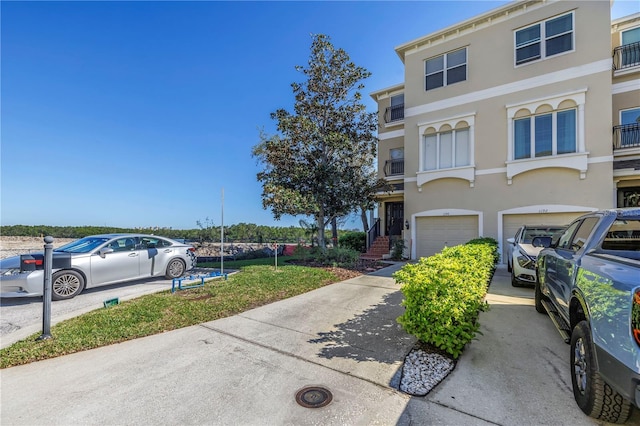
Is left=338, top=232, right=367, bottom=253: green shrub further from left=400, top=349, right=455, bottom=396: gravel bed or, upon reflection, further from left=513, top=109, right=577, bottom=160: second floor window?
left=400, top=349, right=455, bottom=396: gravel bed

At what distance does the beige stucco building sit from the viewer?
34.0 feet

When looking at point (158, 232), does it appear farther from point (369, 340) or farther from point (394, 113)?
point (369, 340)

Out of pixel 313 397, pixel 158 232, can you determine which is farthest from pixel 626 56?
pixel 158 232

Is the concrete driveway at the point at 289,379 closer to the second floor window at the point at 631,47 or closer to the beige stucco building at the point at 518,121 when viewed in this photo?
the beige stucco building at the point at 518,121

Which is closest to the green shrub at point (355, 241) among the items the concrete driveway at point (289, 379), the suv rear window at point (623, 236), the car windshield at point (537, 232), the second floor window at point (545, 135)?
the second floor window at point (545, 135)

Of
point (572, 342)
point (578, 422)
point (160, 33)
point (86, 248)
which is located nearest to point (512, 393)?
point (578, 422)

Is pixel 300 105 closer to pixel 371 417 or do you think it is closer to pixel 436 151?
pixel 436 151

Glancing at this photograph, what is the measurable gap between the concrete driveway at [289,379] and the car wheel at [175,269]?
4.45 meters

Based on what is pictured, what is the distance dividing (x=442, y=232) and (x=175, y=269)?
11110 millimetres

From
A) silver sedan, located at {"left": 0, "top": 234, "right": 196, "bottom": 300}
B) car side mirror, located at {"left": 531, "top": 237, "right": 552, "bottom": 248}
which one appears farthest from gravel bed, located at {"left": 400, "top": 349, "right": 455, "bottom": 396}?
silver sedan, located at {"left": 0, "top": 234, "right": 196, "bottom": 300}

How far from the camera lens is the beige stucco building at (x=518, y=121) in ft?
34.0

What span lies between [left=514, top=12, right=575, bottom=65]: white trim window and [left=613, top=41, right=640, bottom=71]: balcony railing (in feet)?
7.33

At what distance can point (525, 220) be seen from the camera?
37.7ft

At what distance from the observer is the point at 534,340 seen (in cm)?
414
